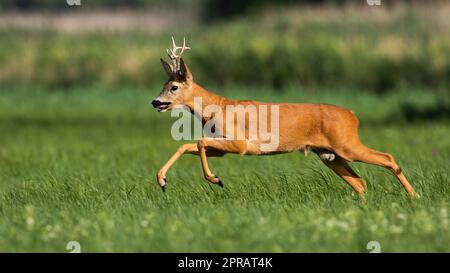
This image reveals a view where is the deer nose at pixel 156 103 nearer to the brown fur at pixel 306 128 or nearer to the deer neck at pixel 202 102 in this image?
the brown fur at pixel 306 128

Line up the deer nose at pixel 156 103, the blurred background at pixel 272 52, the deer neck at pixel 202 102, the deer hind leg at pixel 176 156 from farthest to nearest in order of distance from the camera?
the blurred background at pixel 272 52, the deer neck at pixel 202 102, the deer nose at pixel 156 103, the deer hind leg at pixel 176 156

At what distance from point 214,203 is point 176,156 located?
63 centimetres

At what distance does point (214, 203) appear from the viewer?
10273 millimetres

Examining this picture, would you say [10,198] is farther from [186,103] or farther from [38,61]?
[38,61]

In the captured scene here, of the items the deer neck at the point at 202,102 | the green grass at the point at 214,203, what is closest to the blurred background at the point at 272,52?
the green grass at the point at 214,203

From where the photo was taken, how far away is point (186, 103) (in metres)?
11.0

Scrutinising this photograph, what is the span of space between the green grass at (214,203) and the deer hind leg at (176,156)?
0.77 ft

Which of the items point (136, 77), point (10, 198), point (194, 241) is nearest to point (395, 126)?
point (136, 77)

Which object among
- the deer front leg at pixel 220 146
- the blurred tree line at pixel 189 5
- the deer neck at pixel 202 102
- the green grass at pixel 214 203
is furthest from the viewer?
the blurred tree line at pixel 189 5

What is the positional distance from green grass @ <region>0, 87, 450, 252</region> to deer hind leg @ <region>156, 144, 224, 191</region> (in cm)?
23

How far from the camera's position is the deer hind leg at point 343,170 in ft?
36.9

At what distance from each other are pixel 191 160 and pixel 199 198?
223 inches

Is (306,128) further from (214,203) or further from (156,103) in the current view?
(156,103)

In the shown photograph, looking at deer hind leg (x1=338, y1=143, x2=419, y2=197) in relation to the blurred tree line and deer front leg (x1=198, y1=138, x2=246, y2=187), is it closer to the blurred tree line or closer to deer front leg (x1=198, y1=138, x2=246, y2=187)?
deer front leg (x1=198, y1=138, x2=246, y2=187)
